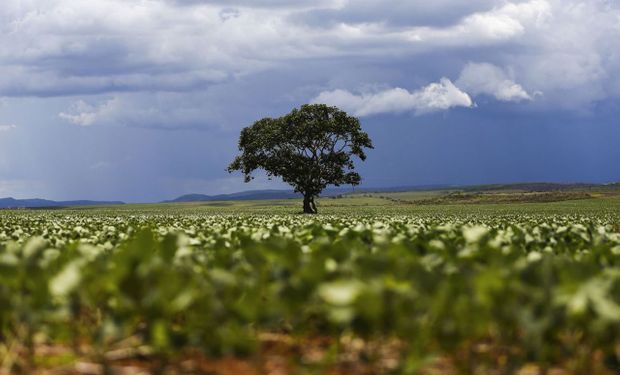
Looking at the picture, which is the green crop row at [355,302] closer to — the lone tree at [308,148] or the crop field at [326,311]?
the crop field at [326,311]

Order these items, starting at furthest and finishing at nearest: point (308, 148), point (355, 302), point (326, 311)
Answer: point (308, 148) < point (326, 311) < point (355, 302)

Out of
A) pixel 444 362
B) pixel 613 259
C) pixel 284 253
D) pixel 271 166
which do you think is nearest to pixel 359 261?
pixel 284 253

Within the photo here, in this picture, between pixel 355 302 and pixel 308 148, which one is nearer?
pixel 355 302

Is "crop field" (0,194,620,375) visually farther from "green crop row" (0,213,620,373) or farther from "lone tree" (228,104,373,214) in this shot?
"lone tree" (228,104,373,214)

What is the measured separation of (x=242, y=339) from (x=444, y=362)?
6.94ft

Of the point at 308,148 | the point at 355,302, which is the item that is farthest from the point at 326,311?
the point at 308,148

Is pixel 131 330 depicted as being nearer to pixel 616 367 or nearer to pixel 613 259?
Result: pixel 616 367

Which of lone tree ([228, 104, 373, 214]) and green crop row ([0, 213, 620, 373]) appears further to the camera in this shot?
lone tree ([228, 104, 373, 214])

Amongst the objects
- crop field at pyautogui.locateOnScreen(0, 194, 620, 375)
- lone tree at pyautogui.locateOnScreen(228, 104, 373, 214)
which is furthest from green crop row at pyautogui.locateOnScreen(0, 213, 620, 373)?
lone tree at pyautogui.locateOnScreen(228, 104, 373, 214)

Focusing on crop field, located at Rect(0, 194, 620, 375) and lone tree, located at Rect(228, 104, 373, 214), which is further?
lone tree, located at Rect(228, 104, 373, 214)

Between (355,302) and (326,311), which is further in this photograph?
(326,311)

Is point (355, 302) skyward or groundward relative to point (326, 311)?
skyward

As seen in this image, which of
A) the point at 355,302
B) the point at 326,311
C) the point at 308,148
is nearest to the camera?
the point at 355,302

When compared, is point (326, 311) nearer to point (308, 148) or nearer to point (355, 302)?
point (355, 302)
